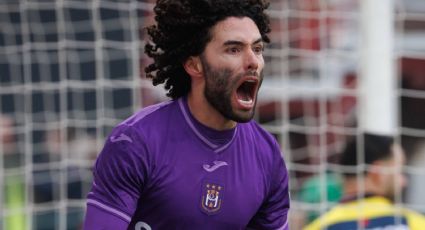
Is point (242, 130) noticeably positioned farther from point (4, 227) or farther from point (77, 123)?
point (4, 227)

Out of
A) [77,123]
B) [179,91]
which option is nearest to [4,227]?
[77,123]

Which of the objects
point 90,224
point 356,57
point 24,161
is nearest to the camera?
point 90,224

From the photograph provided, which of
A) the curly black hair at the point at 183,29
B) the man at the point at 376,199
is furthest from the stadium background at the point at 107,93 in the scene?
the curly black hair at the point at 183,29

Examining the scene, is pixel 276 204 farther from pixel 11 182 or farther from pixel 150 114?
pixel 11 182

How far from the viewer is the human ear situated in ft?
12.5

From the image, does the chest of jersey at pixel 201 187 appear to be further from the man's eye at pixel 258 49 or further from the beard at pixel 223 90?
the man's eye at pixel 258 49

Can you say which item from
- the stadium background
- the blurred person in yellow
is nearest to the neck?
the stadium background

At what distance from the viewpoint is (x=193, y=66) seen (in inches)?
151

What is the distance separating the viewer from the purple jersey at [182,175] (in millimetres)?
3648

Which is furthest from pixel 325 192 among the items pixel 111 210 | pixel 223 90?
pixel 111 210

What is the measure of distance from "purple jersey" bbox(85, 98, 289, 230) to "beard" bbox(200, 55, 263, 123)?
12 centimetres

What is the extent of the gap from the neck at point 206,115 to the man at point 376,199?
2.42m

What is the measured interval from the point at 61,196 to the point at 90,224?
375cm

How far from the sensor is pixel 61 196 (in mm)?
7348
